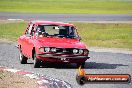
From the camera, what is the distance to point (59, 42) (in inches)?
626

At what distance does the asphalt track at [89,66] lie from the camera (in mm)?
13506

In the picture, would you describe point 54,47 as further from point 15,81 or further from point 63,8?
point 63,8

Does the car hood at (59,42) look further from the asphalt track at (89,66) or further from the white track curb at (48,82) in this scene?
the white track curb at (48,82)

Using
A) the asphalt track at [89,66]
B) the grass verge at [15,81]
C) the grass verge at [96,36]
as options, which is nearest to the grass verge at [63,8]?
the grass verge at [96,36]

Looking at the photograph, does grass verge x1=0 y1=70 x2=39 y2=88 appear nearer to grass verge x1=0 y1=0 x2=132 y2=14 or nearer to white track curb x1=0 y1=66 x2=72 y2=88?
white track curb x1=0 y1=66 x2=72 y2=88

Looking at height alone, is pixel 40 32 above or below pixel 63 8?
above

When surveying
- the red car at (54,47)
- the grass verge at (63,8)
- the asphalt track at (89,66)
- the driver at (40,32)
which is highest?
the driver at (40,32)

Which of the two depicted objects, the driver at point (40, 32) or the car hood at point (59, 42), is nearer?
the car hood at point (59, 42)

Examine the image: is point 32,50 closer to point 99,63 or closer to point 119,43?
point 99,63

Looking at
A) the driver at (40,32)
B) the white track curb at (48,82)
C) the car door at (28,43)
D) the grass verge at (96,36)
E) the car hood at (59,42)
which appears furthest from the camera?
the grass verge at (96,36)

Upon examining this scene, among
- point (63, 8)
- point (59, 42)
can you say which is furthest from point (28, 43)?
point (63, 8)

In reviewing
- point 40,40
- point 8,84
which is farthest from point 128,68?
point 8,84

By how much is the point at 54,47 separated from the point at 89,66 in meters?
1.97

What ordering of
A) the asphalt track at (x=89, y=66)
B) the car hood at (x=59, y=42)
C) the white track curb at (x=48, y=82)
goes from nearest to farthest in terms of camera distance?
1. the white track curb at (x=48, y=82)
2. the asphalt track at (x=89, y=66)
3. the car hood at (x=59, y=42)
